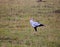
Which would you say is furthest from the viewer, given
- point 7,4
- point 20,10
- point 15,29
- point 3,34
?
point 7,4

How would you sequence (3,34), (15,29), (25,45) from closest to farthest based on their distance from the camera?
(25,45), (3,34), (15,29)

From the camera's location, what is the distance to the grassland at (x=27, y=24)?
6508mm

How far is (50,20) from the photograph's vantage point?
355 inches

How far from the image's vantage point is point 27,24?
27.6 ft

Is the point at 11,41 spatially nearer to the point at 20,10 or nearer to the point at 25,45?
the point at 25,45

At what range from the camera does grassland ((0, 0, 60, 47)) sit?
6508mm

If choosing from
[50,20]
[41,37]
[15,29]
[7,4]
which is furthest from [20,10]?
[41,37]

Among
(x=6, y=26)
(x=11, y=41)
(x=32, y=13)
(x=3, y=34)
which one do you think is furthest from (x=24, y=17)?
(x=11, y=41)

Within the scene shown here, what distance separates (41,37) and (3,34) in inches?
44.9

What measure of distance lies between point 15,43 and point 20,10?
Result: 4.74m

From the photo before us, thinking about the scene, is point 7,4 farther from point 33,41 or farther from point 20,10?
point 33,41

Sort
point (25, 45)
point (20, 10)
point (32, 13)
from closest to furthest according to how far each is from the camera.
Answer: point (25, 45), point (32, 13), point (20, 10)

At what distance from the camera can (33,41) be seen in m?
6.47

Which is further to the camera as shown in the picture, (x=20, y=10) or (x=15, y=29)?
(x=20, y=10)
